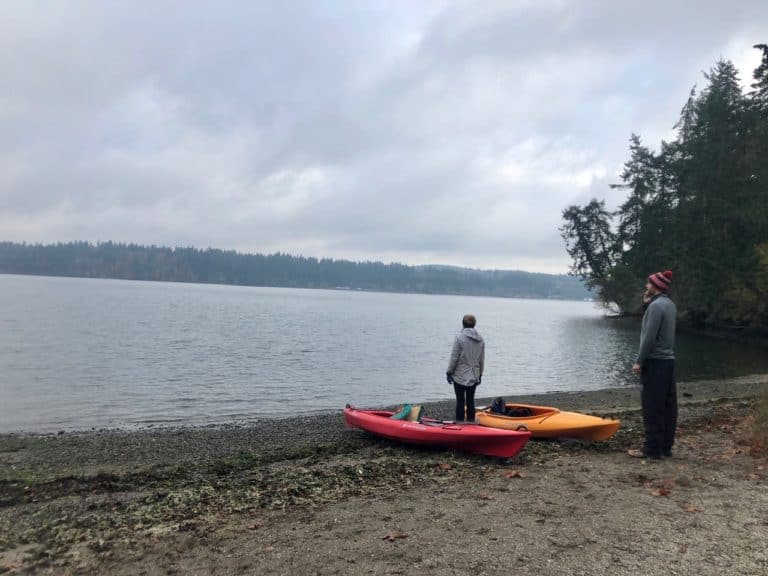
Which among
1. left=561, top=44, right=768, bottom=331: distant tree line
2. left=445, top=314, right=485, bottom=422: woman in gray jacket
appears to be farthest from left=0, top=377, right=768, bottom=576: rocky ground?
left=561, top=44, right=768, bottom=331: distant tree line

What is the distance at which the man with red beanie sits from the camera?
733 centimetres

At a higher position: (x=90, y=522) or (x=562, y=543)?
(x=562, y=543)

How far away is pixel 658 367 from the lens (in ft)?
24.5

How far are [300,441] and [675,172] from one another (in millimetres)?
42568

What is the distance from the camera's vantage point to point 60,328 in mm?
37594

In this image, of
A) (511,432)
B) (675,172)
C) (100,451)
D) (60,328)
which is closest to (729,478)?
(511,432)

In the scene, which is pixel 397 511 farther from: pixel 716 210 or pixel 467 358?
pixel 716 210

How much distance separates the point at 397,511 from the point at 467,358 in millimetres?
4521

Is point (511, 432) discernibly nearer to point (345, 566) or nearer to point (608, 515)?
point (608, 515)

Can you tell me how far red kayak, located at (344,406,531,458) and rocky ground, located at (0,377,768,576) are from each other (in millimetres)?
222

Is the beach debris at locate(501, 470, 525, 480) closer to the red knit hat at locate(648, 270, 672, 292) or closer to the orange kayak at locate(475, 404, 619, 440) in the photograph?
the orange kayak at locate(475, 404, 619, 440)

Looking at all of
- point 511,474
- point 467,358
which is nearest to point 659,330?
point 511,474

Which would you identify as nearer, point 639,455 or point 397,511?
point 397,511

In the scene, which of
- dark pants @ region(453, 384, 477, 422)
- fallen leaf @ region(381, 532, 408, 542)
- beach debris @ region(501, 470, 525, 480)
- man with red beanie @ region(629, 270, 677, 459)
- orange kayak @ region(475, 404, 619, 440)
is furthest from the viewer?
dark pants @ region(453, 384, 477, 422)
